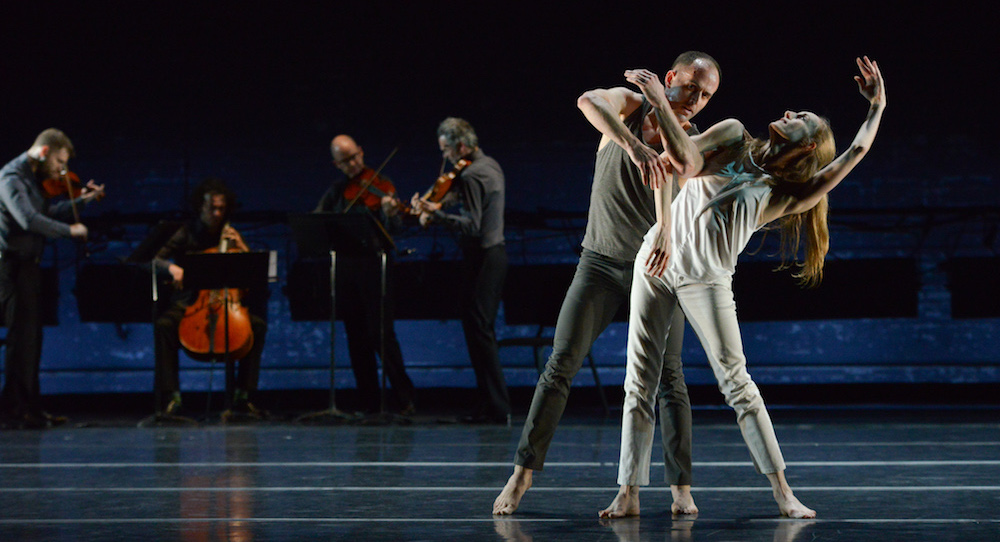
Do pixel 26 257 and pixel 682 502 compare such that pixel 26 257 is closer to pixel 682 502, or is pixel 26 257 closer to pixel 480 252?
pixel 480 252

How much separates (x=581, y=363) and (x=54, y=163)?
3738mm

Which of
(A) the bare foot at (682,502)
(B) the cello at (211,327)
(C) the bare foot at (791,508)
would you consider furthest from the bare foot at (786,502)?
(B) the cello at (211,327)

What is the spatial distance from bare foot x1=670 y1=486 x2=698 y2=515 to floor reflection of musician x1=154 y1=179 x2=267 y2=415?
11.0 ft

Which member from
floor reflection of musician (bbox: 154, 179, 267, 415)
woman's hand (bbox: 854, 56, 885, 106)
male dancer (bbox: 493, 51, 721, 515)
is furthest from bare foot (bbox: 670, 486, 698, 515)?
floor reflection of musician (bbox: 154, 179, 267, 415)

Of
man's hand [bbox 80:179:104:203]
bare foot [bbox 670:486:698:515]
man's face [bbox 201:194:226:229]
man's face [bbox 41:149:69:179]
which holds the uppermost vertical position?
man's face [bbox 41:149:69:179]

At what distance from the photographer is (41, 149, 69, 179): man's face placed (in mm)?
5387

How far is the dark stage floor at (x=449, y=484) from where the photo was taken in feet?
8.41

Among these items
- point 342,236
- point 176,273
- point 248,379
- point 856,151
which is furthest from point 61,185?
point 856,151

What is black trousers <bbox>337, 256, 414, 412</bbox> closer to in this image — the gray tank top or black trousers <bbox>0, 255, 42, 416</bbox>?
black trousers <bbox>0, 255, 42, 416</bbox>

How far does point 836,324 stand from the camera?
7.32 meters

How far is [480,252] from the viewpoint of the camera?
5180 millimetres

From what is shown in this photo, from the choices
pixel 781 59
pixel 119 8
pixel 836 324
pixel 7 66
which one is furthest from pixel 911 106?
pixel 7 66

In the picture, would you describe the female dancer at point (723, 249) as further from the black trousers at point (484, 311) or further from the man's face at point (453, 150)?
the man's face at point (453, 150)

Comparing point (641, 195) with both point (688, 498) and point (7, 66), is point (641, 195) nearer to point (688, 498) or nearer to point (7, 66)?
point (688, 498)
